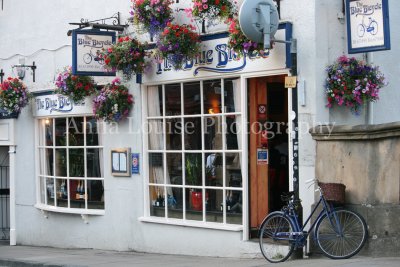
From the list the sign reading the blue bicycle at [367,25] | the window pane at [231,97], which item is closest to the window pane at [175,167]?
the window pane at [231,97]

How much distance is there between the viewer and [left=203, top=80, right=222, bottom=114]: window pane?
12.4 metres

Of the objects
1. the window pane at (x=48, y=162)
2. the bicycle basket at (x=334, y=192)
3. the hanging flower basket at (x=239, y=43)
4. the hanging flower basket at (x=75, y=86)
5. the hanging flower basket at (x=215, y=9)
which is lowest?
the bicycle basket at (x=334, y=192)

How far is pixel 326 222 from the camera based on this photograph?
34.5 ft

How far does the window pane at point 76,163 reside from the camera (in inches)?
601

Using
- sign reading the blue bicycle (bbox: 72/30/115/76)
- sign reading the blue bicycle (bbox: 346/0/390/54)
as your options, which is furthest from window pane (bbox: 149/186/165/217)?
sign reading the blue bicycle (bbox: 346/0/390/54)

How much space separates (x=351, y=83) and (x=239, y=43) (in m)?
1.70

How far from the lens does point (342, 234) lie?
1023 cm

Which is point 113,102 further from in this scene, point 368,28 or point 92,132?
point 368,28

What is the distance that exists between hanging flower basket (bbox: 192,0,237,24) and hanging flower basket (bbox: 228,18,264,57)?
401mm

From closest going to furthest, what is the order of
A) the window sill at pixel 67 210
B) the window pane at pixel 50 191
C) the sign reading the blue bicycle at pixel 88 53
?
the sign reading the blue bicycle at pixel 88 53
the window sill at pixel 67 210
the window pane at pixel 50 191

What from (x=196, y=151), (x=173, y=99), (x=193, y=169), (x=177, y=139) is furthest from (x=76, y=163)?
(x=196, y=151)

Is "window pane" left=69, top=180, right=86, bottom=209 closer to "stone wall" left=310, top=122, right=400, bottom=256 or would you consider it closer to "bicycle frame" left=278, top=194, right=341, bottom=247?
"bicycle frame" left=278, top=194, right=341, bottom=247

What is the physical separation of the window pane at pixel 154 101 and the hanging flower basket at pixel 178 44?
1243 millimetres

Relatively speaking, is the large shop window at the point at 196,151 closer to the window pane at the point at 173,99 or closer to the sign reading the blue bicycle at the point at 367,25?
the window pane at the point at 173,99
